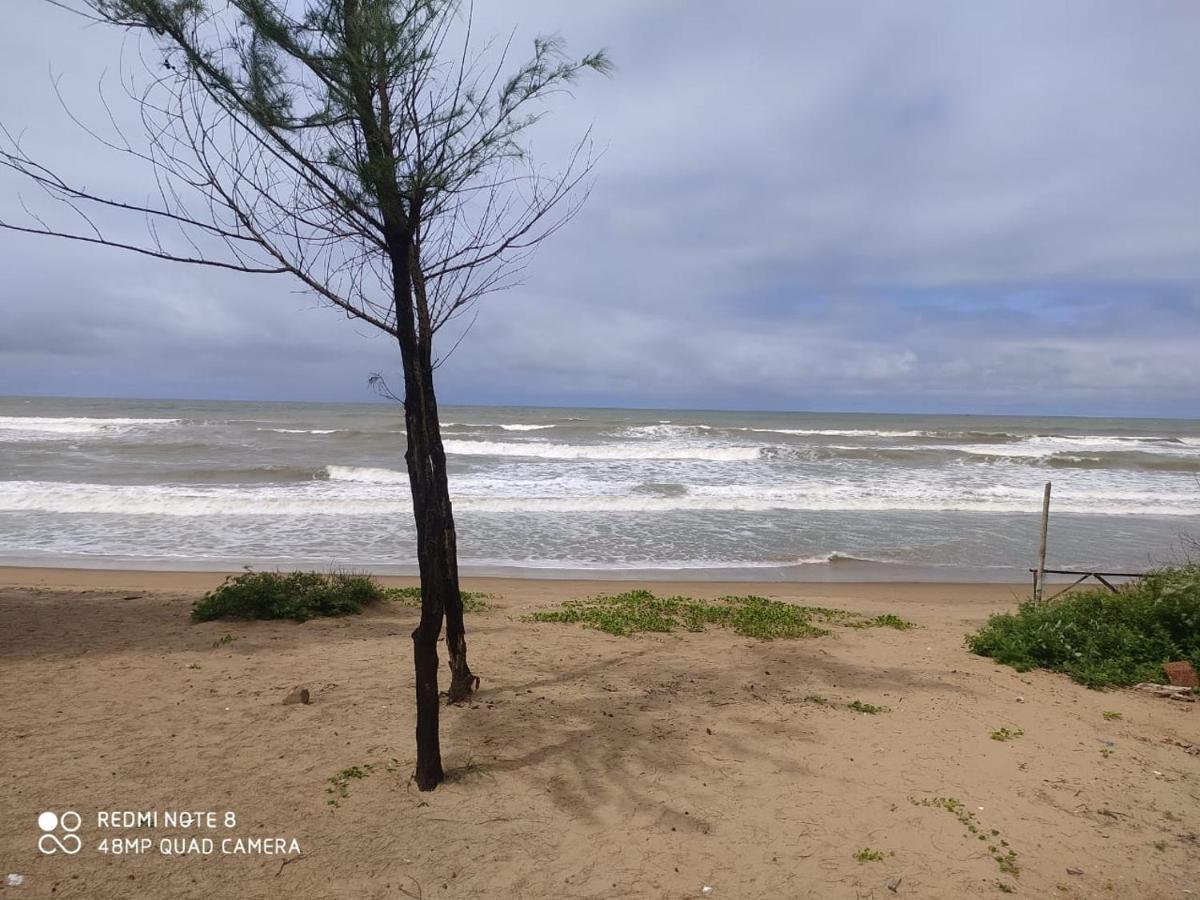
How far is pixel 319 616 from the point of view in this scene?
772cm

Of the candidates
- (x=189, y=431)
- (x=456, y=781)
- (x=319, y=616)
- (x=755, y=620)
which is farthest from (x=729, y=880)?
(x=189, y=431)

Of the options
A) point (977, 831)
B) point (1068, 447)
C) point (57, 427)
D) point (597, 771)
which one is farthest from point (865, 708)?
point (57, 427)

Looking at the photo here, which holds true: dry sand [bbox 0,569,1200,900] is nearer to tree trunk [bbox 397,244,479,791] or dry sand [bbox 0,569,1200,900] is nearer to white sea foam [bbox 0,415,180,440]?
tree trunk [bbox 397,244,479,791]

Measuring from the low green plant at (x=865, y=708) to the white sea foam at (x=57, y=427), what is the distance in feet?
128

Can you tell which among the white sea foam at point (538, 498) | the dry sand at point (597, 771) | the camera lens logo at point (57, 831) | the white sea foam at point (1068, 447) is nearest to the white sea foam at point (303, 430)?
the white sea foam at point (538, 498)

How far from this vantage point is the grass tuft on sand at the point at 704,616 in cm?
758

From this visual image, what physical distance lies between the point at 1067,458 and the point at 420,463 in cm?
3609

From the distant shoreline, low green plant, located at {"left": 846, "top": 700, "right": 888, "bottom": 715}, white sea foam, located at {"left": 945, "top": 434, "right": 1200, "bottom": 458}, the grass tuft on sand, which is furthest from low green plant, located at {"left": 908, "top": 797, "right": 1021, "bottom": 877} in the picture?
white sea foam, located at {"left": 945, "top": 434, "right": 1200, "bottom": 458}

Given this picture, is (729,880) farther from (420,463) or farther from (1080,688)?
(1080,688)

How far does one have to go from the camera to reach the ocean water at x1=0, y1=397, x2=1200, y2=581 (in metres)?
12.9

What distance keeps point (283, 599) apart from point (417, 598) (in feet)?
5.25

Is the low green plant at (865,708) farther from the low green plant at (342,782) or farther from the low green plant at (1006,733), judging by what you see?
the low green plant at (342,782)

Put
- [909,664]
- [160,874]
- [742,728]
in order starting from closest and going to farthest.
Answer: [160,874]
[742,728]
[909,664]

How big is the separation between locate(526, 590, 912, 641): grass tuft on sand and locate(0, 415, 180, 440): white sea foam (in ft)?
117
